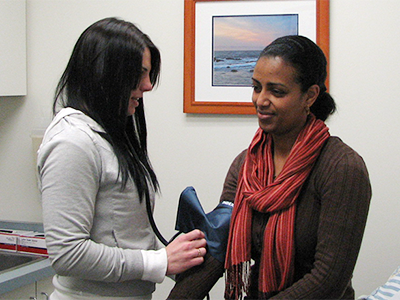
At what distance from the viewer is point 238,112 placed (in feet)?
7.20

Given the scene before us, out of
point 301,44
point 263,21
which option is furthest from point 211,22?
point 301,44

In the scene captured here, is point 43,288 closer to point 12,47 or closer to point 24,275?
point 24,275

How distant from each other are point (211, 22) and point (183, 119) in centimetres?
45

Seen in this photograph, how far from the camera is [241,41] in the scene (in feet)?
7.16

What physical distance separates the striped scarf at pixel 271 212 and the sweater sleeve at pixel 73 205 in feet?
0.97

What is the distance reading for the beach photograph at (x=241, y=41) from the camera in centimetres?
215

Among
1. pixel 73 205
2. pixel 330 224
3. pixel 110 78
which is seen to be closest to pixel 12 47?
pixel 110 78

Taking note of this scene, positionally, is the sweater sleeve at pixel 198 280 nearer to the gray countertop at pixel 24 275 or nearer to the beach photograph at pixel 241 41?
the gray countertop at pixel 24 275

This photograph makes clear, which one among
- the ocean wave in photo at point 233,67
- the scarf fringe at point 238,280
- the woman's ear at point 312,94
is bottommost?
the scarf fringe at point 238,280

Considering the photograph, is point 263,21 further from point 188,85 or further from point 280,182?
point 280,182

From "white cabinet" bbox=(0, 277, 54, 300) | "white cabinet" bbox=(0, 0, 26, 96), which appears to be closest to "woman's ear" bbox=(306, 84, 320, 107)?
"white cabinet" bbox=(0, 277, 54, 300)

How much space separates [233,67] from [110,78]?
1.13 meters

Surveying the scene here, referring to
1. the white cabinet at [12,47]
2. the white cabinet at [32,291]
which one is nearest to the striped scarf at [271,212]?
the white cabinet at [32,291]

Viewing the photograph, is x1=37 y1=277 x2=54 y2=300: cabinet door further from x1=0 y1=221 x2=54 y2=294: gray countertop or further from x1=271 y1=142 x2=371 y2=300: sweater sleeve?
x1=271 y1=142 x2=371 y2=300: sweater sleeve
